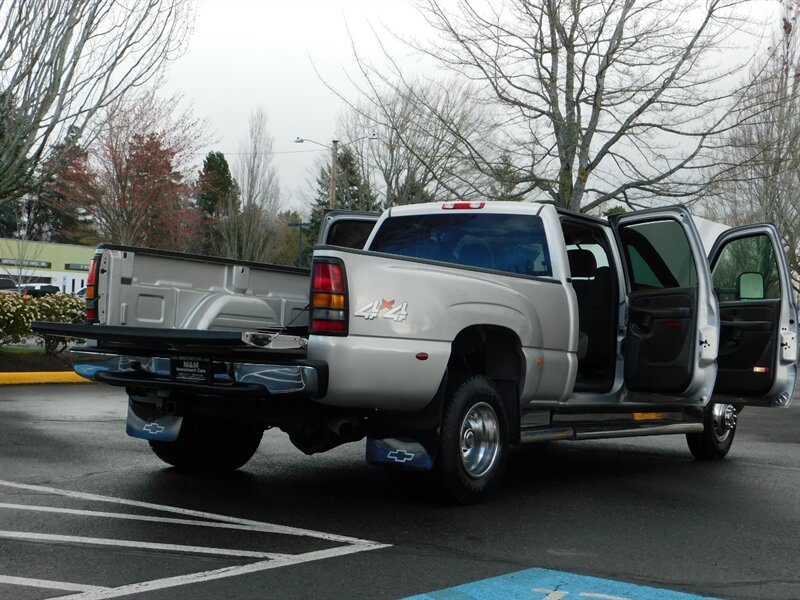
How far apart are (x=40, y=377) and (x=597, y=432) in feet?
33.7

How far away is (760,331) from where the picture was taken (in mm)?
8859

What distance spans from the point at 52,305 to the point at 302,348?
12.4m

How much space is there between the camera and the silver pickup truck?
238 inches

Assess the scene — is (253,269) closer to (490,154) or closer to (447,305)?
(447,305)

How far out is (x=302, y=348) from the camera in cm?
596

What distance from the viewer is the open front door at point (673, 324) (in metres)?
7.93

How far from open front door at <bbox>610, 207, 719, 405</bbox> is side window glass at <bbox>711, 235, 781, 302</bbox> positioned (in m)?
0.94

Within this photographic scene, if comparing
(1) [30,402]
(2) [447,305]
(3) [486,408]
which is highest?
(2) [447,305]

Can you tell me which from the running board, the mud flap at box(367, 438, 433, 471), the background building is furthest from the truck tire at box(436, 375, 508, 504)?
the background building

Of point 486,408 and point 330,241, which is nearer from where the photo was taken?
point 486,408

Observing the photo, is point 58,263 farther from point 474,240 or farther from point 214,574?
point 214,574

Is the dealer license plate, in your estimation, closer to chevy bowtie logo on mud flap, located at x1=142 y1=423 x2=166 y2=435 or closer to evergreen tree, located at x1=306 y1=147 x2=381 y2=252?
chevy bowtie logo on mud flap, located at x1=142 y1=423 x2=166 y2=435

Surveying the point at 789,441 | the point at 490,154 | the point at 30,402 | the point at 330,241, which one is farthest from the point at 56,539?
the point at 490,154

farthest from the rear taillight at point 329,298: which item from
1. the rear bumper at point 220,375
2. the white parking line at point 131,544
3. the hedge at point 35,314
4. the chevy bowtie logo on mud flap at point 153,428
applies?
the hedge at point 35,314
